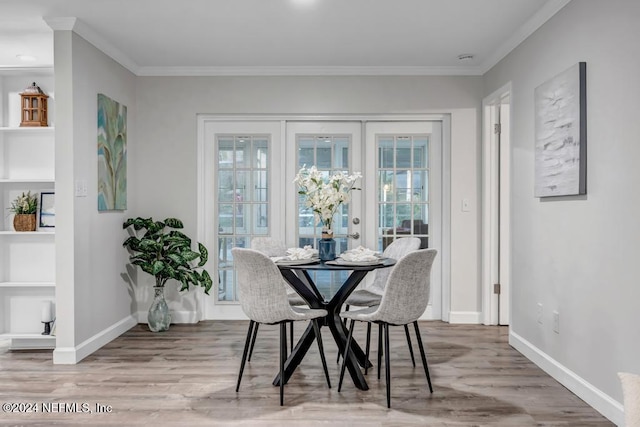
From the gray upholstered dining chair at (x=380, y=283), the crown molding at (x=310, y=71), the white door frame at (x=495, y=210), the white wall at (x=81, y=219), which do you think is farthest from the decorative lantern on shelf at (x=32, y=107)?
the white door frame at (x=495, y=210)

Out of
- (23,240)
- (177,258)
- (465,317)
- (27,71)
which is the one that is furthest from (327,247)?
(27,71)

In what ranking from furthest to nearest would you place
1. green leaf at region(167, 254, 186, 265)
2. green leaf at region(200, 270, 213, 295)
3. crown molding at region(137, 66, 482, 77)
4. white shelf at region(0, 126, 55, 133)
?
crown molding at region(137, 66, 482, 77), green leaf at region(200, 270, 213, 295), green leaf at region(167, 254, 186, 265), white shelf at region(0, 126, 55, 133)

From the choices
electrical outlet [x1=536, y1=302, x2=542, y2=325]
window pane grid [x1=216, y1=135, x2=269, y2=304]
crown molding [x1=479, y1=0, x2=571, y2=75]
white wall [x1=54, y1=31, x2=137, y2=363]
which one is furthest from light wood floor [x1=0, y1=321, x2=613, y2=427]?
crown molding [x1=479, y1=0, x2=571, y2=75]

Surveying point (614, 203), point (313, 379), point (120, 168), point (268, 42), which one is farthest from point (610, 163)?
point (120, 168)

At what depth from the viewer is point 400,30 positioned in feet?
12.3

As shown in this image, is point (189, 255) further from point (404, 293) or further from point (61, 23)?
point (404, 293)

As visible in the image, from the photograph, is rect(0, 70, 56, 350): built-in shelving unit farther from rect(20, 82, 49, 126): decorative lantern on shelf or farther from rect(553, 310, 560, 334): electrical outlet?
rect(553, 310, 560, 334): electrical outlet

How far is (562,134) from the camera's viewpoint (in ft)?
10.1

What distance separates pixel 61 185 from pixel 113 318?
1.35 m

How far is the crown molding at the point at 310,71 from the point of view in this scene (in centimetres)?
474

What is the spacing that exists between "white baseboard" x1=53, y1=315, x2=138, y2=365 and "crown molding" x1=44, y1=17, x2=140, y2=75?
234 centimetres

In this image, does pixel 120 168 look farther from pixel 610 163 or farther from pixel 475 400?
pixel 610 163

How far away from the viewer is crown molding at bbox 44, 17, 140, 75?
348 centimetres

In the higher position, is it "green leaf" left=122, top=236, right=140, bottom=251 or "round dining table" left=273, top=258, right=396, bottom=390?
"green leaf" left=122, top=236, right=140, bottom=251
